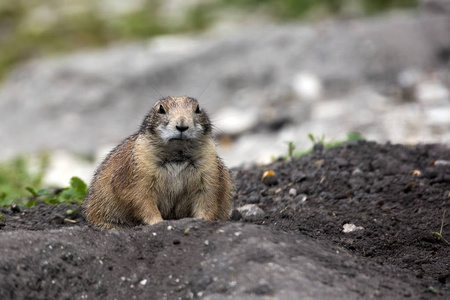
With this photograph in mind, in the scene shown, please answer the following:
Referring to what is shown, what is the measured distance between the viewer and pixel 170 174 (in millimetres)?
5355

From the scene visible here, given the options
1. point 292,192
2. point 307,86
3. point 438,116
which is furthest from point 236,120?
point 292,192

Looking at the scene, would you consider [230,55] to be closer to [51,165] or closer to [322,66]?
[322,66]

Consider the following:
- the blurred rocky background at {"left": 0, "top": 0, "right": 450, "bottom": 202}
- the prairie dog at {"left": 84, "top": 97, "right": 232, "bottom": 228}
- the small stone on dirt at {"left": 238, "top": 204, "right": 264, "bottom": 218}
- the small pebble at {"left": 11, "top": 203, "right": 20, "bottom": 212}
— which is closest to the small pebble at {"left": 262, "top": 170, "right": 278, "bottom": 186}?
the small stone on dirt at {"left": 238, "top": 204, "right": 264, "bottom": 218}

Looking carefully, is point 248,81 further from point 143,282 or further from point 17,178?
point 143,282

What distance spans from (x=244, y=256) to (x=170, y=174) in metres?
1.34

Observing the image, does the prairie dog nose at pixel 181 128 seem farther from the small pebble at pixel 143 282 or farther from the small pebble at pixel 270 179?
the small pebble at pixel 270 179

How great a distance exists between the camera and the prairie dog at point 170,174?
5309 millimetres

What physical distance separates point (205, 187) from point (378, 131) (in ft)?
23.1

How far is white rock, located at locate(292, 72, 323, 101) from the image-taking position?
13984 mm

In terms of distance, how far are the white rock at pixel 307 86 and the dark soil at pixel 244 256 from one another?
7.88 m

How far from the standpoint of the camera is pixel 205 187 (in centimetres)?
540

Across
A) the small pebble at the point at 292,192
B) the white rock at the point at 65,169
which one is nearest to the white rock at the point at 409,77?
the white rock at the point at 65,169

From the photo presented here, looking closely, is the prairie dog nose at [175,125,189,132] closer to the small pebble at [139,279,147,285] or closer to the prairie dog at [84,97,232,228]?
the prairie dog at [84,97,232,228]

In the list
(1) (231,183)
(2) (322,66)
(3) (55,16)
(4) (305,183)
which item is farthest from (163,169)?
(3) (55,16)
